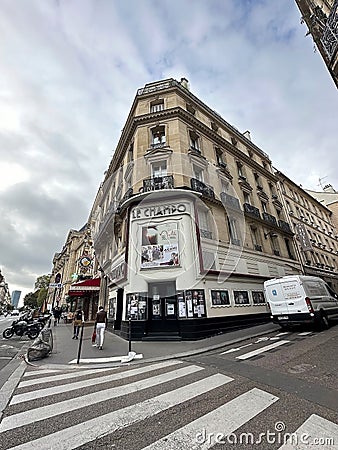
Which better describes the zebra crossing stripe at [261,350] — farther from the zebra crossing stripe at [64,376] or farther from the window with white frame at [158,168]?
the window with white frame at [158,168]

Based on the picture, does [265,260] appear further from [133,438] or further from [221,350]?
[133,438]

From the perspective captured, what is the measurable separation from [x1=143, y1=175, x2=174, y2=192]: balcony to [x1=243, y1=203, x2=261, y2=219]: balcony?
703cm

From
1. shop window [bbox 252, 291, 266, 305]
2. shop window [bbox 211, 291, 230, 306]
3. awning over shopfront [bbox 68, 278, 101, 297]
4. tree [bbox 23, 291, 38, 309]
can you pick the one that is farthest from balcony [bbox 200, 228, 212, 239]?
tree [bbox 23, 291, 38, 309]

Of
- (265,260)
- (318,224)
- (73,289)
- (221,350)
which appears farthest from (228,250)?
(318,224)

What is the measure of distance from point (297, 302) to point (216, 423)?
8.84 m

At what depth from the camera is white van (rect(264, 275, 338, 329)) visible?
994 centimetres

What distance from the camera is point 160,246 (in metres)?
11.9

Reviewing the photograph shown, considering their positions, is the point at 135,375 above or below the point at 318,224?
below

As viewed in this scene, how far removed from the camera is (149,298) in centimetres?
1136

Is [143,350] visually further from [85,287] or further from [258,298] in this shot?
[85,287]

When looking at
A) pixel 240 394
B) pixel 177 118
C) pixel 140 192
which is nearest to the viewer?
pixel 240 394

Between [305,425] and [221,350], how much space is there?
5.60 metres

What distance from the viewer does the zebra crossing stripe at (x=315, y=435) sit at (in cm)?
255

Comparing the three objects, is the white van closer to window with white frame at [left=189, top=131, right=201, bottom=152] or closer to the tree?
window with white frame at [left=189, top=131, right=201, bottom=152]
